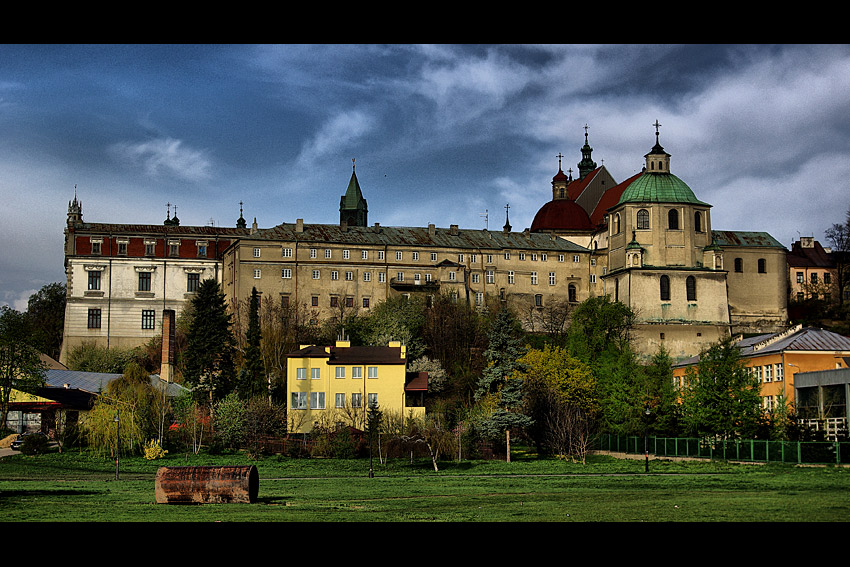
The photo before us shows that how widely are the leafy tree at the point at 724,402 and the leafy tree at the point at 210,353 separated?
28.0m

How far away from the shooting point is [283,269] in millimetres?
86688

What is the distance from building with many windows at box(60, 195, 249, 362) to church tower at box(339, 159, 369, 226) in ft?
87.3

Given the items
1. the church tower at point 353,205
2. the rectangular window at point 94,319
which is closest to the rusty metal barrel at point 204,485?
the rectangular window at point 94,319

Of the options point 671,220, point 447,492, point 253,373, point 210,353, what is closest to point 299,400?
point 253,373

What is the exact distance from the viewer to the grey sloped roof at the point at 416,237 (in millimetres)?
89188

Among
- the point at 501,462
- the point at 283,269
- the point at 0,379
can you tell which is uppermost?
the point at 283,269

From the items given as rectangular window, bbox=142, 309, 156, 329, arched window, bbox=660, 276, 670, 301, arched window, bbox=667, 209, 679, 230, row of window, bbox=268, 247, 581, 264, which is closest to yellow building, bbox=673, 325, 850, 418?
arched window, bbox=660, 276, 670, 301

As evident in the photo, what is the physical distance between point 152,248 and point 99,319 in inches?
332

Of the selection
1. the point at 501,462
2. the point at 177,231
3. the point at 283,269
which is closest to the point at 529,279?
the point at 283,269

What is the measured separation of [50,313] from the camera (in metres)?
96.6

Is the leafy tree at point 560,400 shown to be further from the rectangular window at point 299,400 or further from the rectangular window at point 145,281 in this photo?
the rectangular window at point 145,281

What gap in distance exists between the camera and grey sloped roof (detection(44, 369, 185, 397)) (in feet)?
203

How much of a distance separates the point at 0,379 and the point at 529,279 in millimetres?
53610
